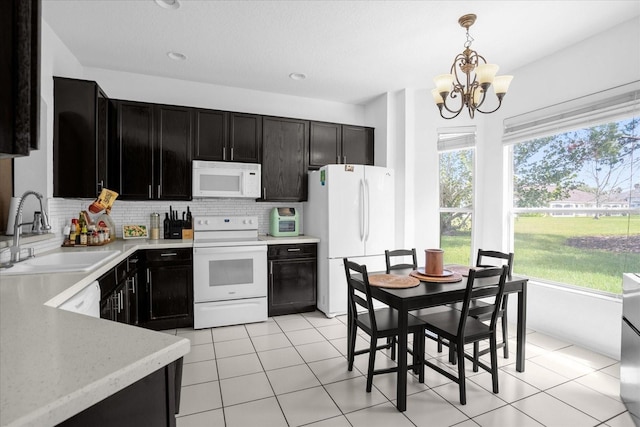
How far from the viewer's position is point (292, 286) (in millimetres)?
3850

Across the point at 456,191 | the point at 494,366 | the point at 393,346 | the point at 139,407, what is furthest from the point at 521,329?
the point at 139,407

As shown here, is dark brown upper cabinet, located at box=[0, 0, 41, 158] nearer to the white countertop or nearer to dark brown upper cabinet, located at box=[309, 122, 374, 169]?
the white countertop

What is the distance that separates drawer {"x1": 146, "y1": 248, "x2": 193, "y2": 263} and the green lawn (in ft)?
11.8

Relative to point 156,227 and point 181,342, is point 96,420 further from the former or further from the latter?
point 156,227

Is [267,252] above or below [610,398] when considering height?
above

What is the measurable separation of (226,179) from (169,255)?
1.03 m

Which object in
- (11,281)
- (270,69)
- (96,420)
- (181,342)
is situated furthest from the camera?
(270,69)

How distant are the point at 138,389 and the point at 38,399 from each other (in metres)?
0.23

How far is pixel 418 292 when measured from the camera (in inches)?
82.9

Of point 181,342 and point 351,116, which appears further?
point 351,116

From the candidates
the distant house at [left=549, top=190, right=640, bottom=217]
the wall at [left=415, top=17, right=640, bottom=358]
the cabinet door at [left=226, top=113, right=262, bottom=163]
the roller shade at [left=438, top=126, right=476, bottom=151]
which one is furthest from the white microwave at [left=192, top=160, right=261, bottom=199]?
the distant house at [left=549, top=190, right=640, bottom=217]

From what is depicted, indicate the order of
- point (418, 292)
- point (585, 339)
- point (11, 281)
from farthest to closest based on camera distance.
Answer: point (585, 339) → point (418, 292) → point (11, 281)

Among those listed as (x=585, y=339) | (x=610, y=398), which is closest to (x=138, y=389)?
(x=610, y=398)

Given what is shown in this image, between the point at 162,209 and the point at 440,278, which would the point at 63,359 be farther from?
the point at 162,209
